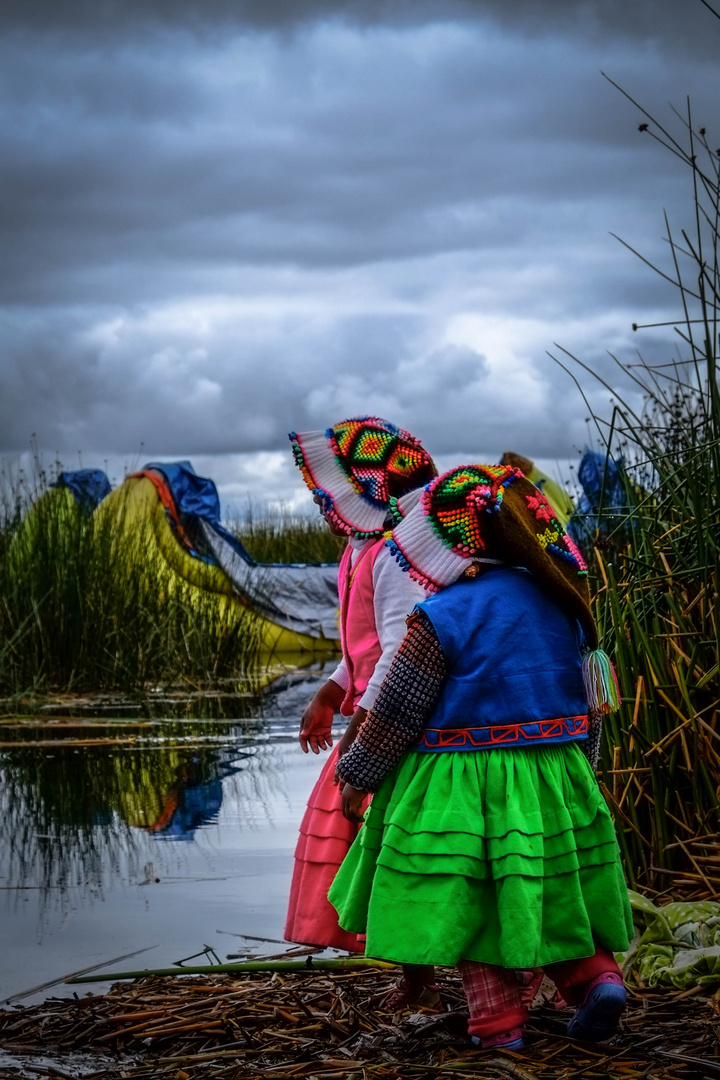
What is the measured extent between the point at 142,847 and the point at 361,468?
74.0 inches

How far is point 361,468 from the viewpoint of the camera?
3.54 meters

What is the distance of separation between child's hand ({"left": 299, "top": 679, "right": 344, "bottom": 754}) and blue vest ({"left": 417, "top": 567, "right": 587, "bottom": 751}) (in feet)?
2.82

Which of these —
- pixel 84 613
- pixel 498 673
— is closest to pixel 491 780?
pixel 498 673

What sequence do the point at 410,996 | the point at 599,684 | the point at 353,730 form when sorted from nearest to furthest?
the point at 599,684 → the point at 410,996 → the point at 353,730

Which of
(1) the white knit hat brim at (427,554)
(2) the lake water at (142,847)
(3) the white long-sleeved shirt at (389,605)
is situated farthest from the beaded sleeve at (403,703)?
(2) the lake water at (142,847)

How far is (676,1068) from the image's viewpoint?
246cm

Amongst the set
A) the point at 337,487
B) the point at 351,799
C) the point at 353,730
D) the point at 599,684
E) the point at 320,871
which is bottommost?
the point at 320,871

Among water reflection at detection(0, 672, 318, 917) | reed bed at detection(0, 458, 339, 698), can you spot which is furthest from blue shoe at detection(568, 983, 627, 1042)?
reed bed at detection(0, 458, 339, 698)

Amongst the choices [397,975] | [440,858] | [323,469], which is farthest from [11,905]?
[440,858]

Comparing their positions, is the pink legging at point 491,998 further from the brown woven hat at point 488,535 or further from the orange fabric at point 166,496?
the orange fabric at point 166,496

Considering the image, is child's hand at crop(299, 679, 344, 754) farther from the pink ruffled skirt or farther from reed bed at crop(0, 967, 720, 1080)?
reed bed at crop(0, 967, 720, 1080)

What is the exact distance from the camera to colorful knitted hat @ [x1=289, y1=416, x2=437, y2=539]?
3486mm

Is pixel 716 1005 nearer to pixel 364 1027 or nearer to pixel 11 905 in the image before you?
pixel 364 1027

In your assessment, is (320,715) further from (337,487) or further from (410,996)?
(410,996)
